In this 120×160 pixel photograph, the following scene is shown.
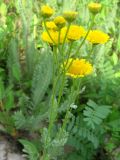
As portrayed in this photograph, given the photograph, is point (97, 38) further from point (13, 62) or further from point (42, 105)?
point (13, 62)

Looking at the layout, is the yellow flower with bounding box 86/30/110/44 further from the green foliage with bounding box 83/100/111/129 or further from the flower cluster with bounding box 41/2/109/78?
the green foliage with bounding box 83/100/111/129

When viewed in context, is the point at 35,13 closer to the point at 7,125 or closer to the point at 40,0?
the point at 40,0

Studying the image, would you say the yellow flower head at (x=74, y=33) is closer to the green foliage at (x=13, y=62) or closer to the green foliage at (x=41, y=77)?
the green foliage at (x=41, y=77)

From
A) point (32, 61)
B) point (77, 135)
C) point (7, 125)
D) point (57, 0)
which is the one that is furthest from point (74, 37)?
point (57, 0)

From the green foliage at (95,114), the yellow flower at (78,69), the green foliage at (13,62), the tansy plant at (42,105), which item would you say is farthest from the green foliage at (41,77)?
the yellow flower at (78,69)

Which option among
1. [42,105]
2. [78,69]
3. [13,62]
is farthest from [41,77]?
[78,69]

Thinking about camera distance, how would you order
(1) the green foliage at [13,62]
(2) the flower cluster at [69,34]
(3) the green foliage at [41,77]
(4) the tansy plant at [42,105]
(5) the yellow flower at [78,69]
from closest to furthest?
(2) the flower cluster at [69,34] < (5) the yellow flower at [78,69] < (4) the tansy plant at [42,105] < (3) the green foliage at [41,77] < (1) the green foliage at [13,62]

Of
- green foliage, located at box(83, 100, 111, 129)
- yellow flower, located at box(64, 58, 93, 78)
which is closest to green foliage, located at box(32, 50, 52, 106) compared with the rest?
green foliage, located at box(83, 100, 111, 129)

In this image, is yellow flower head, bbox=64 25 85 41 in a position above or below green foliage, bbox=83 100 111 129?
above

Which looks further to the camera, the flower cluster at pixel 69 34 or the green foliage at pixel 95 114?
the green foliage at pixel 95 114

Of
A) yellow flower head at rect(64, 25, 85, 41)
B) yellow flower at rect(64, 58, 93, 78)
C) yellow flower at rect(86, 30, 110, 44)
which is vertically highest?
yellow flower head at rect(64, 25, 85, 41)

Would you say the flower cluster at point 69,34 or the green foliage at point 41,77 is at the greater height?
the flower cluster at point 69,34
